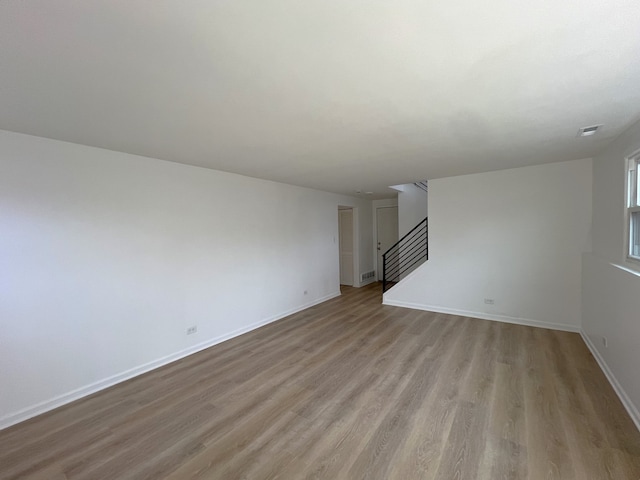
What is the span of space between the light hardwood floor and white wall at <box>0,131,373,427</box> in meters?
0.32

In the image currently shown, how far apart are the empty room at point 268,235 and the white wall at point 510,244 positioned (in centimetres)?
3

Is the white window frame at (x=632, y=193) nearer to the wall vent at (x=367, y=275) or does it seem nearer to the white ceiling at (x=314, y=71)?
the white ceiling at (x=314, y=71)

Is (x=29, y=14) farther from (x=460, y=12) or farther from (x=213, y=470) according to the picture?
(x=213, y=470)

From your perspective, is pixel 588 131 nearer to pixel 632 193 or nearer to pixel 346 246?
pixel 632 193

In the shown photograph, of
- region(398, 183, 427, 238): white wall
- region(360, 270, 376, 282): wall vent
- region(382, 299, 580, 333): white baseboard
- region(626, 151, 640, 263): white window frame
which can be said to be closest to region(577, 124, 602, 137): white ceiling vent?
region(626, 151, 640, 263): white window frame

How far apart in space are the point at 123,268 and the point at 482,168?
4987mm

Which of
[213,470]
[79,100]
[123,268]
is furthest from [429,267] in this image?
[79,100]

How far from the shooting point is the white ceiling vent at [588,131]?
2432mm

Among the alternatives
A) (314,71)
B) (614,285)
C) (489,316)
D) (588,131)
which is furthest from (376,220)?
(314,71)

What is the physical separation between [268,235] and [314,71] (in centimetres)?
335

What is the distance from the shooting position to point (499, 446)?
1.88m

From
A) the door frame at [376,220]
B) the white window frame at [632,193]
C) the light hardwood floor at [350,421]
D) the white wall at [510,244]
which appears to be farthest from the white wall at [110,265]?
the white window frame at [632,193]

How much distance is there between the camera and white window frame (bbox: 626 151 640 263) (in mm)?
2508

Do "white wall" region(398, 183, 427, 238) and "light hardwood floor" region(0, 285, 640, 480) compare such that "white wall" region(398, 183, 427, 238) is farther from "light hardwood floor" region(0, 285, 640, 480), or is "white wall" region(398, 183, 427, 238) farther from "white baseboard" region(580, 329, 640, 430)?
"white baseboard" region(580, 329, 640, 430)
